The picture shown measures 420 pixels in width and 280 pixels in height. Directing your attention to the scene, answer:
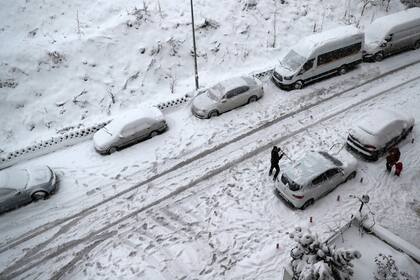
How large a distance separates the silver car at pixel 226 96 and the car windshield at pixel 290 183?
19.8 ft

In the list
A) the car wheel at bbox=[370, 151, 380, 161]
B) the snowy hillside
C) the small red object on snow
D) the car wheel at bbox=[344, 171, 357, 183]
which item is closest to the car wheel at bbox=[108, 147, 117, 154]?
the snowy hillside

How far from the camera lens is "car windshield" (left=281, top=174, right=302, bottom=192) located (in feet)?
41.4

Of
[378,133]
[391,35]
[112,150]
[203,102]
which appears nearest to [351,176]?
[378,133]

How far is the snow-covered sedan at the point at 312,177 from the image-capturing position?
12.7 metres

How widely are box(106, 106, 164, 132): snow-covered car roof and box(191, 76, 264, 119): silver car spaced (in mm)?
2106

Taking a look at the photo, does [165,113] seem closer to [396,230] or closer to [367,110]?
[367,110]

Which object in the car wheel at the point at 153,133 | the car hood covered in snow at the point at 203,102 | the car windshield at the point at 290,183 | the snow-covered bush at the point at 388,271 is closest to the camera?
the snow-covered bush at the point at 388,271

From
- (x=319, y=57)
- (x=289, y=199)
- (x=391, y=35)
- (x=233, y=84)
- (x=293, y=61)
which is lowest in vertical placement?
(x=289, y=199)

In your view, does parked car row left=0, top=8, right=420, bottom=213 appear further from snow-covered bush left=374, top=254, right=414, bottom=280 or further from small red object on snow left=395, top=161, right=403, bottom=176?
snow-covered bush left=374, top=254, right=414, bottom=280

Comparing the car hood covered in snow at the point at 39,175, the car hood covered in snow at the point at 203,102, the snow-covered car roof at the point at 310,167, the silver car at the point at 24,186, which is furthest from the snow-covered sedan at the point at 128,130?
the snow-covered car roof at the point at 310,167

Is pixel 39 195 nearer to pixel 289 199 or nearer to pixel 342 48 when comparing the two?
pixel 289 199

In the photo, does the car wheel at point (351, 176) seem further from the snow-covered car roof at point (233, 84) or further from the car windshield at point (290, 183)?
the snow-covered car roof at point (233, 84)

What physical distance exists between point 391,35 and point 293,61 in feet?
21.5

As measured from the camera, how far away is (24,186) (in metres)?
13.8
